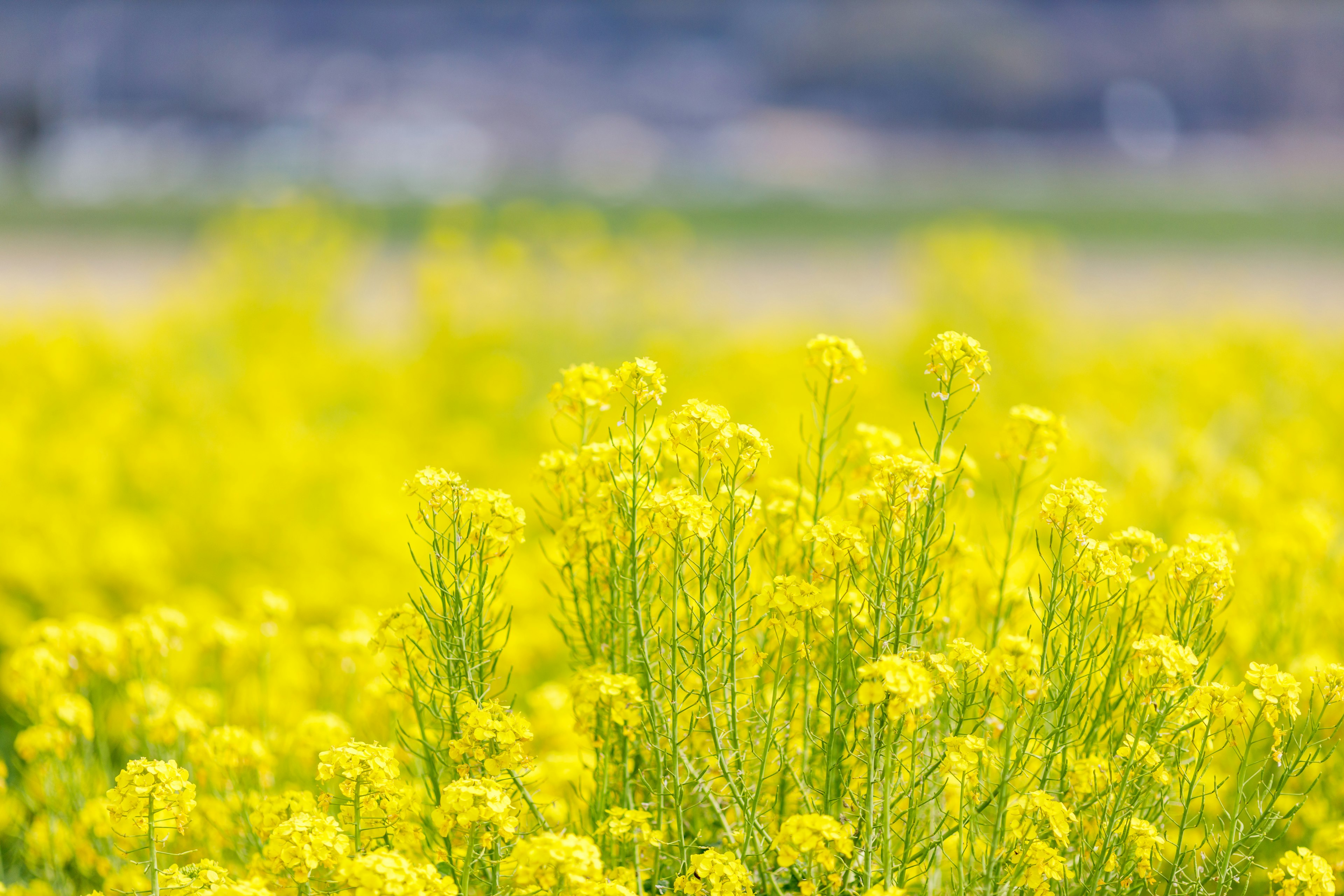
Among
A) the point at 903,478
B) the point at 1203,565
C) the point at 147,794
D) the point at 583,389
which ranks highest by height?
the point at 583,389

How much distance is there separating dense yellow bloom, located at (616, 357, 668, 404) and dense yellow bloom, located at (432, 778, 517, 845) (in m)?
0.57

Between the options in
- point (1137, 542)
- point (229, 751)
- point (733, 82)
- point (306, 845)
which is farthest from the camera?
point (733, 82)

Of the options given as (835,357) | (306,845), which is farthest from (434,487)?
(835,357)

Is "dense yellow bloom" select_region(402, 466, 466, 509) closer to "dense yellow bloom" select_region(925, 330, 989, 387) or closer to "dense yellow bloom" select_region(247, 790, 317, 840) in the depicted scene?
"dense yellow bloom" select_region(247, 790, 317, 840)

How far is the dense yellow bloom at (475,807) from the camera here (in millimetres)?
1580

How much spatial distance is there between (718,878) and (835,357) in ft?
2.51

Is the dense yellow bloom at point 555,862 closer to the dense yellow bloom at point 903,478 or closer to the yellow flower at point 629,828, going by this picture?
the yellow flower at point 629,828

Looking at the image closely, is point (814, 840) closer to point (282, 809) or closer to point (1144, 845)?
point (1144, 845)

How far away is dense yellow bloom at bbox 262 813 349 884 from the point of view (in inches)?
62.7

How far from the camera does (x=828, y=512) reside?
210cm

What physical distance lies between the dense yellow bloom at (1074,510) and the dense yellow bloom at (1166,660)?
0.58 ft

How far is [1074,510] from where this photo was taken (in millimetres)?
1761

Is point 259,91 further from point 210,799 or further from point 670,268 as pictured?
point 210,799

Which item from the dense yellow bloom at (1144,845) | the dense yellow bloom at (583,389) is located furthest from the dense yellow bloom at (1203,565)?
the dense yellow bloom at (583,389)
